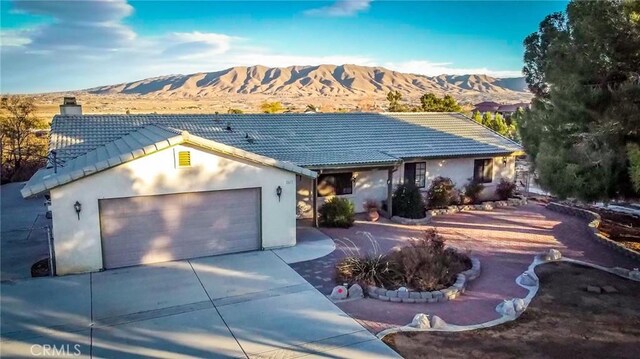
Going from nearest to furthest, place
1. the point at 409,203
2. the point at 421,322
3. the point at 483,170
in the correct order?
the point at 421,322 → the point at 409,203 → the point at 483,170

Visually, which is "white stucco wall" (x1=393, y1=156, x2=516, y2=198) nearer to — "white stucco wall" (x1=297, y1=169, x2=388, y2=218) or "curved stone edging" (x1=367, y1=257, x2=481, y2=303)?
"white stucco wall" (x1=297, y1=169, x2=388, y2=218)

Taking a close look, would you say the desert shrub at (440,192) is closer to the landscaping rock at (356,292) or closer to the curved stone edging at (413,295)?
A: the curved stone edging at (413,295)

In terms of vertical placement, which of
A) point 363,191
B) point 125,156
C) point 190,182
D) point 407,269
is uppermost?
point 125,156

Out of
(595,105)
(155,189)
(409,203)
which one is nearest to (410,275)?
(595,105)

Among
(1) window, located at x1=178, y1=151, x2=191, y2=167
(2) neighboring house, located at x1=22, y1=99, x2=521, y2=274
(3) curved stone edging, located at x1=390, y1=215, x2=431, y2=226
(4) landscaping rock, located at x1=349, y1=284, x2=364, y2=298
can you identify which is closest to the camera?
(4) landscaping rock, located at x1=349, y1=284, x2=364, y2=298

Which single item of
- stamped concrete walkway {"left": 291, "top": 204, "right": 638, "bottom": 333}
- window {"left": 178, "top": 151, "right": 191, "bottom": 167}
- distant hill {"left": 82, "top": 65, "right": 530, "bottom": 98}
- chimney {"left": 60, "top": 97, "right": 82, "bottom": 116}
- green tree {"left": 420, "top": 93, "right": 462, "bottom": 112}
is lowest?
stamped concrete walkway {"left": 291, "top": 204, "right": 638, "bottom": 333}

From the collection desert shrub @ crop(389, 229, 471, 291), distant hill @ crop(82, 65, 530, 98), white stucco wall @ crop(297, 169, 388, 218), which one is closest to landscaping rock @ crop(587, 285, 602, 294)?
desert shrub @ crop(389, 229, 471, 291)

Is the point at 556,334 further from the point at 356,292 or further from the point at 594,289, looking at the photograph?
the point at 356,292
